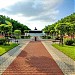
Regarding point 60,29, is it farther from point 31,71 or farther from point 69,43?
point 31,71

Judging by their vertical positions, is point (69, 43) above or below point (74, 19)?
below

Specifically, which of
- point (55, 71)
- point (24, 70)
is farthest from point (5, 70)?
point (55, 71)

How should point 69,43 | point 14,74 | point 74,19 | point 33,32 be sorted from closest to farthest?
point 14,74
point 69,43
point 74,19
point 33,32

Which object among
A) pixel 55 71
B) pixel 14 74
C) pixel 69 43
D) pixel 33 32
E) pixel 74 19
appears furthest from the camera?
pixel 33 32

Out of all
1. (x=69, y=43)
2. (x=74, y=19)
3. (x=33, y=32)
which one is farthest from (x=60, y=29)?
(x=33, y=32)

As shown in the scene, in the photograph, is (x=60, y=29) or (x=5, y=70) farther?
(x=60, y=29)

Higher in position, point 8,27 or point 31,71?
point 8,27

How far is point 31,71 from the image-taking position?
10.1m

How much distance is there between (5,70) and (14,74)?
0.98m

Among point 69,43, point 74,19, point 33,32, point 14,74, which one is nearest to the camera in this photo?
point 14,74

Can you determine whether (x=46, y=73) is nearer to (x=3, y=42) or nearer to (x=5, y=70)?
(x=5, y=70)

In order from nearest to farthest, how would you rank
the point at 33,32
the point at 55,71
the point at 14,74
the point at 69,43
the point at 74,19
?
the point at 14,74, the point at 55,71, the point at 69,43, the point at 74,19, the point at 33,32

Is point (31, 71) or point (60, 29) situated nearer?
point (31, 71)

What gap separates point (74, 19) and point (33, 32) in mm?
38447
